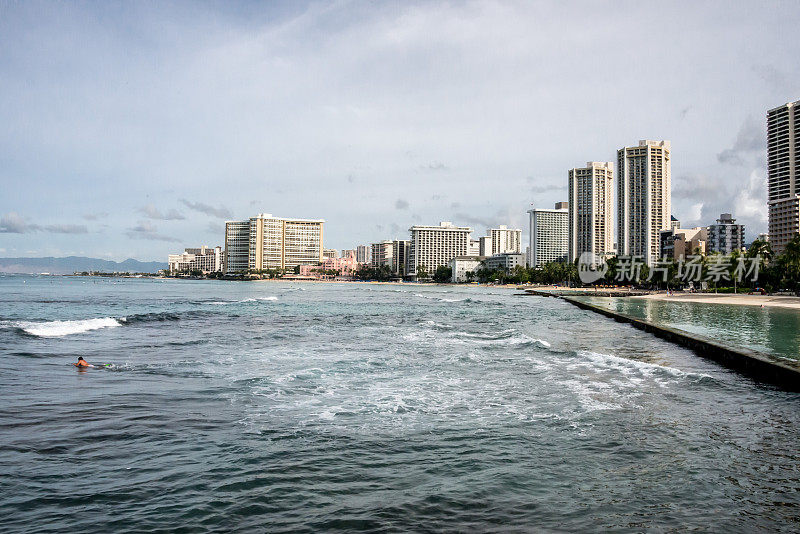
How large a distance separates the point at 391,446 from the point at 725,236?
214054 millimetres

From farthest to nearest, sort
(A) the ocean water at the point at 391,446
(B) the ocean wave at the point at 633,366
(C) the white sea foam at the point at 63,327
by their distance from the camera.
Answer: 1. (C) the white sea foam at the point at 63,327
2. (B) the ocean wave at the point at 633,366
3. (A) the ocean water at the point at 391,446

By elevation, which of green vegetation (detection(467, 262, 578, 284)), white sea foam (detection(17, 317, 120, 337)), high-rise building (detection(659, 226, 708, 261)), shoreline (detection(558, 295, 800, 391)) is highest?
high-rise building (detection(659, 226, 708, 261))

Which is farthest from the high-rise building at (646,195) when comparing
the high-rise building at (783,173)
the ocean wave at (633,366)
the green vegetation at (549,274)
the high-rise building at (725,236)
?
the ocean wave at (633,366)

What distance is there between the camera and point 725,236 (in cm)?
18712

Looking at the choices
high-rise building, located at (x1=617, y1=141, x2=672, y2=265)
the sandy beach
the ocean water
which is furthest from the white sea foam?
high-rise building, located at (x1=617, y1=141, x2=672, y2=265)

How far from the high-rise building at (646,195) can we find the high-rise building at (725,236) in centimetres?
1585

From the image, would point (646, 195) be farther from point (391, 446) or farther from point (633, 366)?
point (391, 446)

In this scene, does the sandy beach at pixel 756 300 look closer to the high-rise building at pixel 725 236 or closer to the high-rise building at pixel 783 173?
the high-rise building at pixel 783 173

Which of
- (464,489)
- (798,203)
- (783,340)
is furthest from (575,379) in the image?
(798,203)

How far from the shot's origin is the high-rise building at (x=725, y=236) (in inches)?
7362

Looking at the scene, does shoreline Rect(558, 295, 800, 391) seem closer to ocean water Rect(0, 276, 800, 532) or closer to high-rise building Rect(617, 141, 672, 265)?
ocean water Rect(0, 276, 800, 532)

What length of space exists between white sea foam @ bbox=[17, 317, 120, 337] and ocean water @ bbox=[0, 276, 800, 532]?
9.06m

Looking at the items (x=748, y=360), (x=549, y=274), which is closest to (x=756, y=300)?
(x=748, y=360)

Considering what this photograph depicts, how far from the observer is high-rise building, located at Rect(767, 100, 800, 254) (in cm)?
15712
